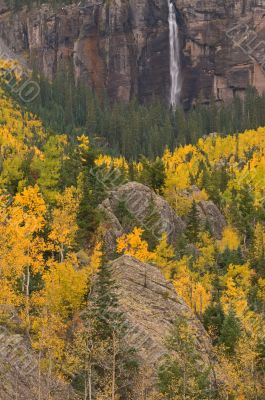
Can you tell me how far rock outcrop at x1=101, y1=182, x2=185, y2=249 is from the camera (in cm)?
7158

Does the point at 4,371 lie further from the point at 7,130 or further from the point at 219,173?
the point at 7,130

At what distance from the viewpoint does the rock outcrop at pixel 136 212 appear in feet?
235

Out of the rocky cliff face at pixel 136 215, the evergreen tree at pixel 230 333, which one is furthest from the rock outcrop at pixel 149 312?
the rocky cliff face at pixel 136 215

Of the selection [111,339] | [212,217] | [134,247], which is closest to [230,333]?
[134,247]

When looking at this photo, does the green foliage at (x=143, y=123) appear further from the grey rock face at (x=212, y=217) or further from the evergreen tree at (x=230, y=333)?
the evergreen tree at (x=230, y=333)

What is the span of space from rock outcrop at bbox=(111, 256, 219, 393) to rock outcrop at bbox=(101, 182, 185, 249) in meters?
19.9

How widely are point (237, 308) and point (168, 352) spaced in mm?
22060

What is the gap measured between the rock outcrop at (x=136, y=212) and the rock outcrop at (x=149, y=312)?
19940 mm

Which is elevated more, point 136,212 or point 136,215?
point 136,212

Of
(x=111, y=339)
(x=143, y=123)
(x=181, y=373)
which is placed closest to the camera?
(x=181, y=373)

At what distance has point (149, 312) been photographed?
1781 inches

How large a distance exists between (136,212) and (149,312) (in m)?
33.7

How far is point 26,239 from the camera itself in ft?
132

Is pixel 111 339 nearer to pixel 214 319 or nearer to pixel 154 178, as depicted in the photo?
pixel 214 319
